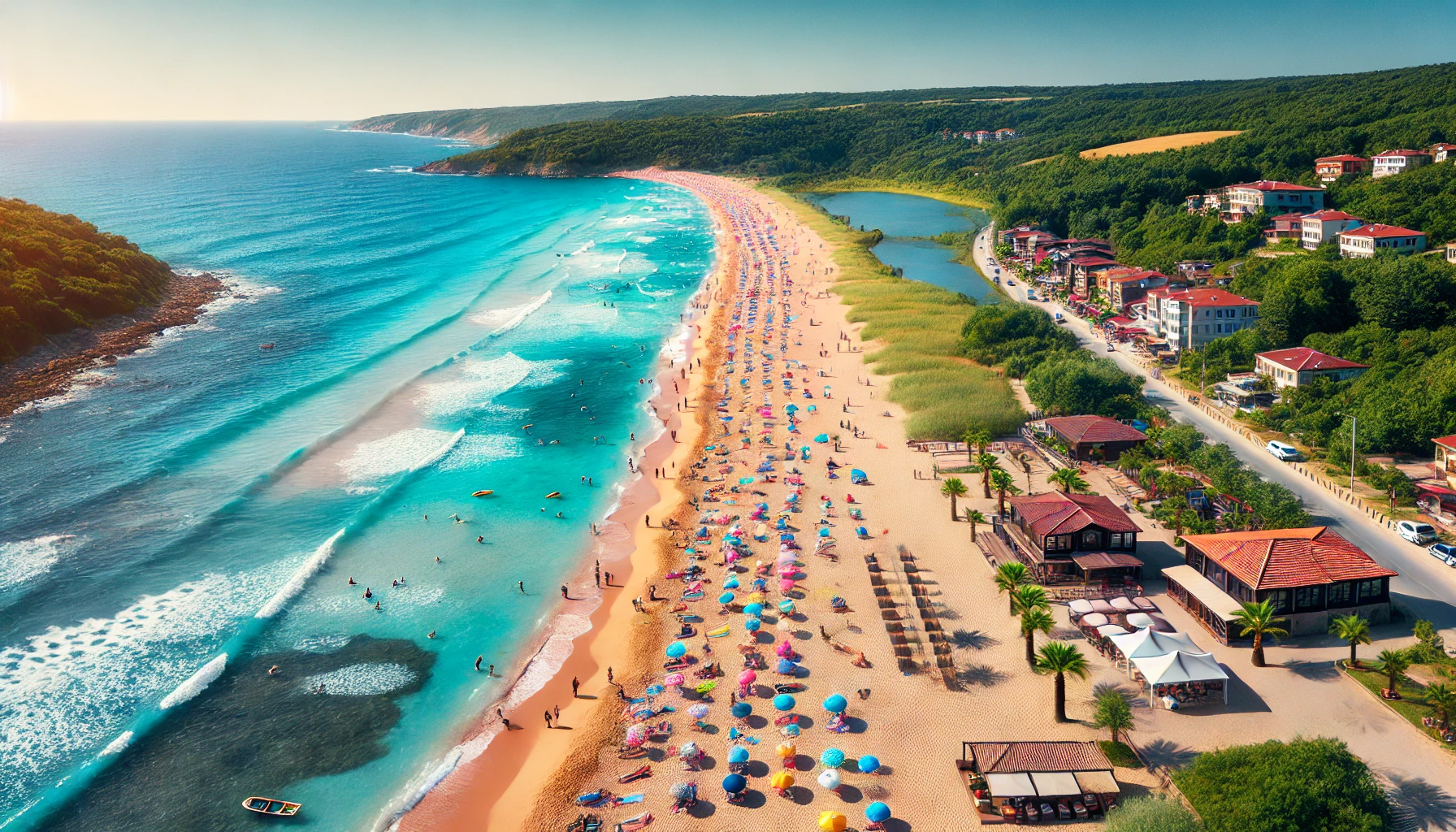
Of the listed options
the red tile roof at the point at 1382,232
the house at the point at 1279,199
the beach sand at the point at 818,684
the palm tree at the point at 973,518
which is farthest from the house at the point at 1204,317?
the palm tree at the point at 973,518

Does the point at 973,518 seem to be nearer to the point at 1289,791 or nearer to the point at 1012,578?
the point at 1012,578

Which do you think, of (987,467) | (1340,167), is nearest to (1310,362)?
(987,467)

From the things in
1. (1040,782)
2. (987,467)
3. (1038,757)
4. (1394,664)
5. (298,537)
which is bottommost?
(1040,782)

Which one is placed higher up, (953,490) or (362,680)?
(953,490)

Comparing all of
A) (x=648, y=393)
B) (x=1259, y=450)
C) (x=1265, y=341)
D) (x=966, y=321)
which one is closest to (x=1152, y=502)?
(x=1259, y=450)

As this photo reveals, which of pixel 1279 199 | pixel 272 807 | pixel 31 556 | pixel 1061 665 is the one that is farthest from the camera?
pixel 1279 199

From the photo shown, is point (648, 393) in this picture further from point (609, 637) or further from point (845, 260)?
point (845, 260)

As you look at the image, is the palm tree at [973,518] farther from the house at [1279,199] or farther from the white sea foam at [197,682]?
the house at [1279,199]
